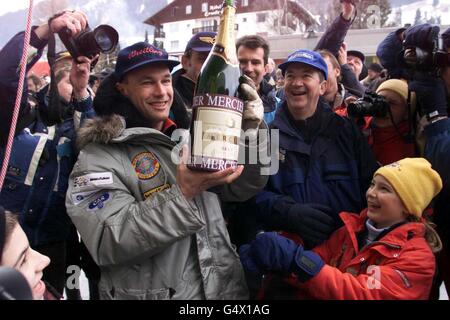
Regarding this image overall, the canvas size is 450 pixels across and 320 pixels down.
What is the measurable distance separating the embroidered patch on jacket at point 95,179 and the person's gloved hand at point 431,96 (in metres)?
1.30

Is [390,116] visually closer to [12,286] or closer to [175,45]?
[12,286]

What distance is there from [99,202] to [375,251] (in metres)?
0.97

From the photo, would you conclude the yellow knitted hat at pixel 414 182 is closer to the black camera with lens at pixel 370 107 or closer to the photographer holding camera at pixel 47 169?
the black camera with lens at pixel 370 107

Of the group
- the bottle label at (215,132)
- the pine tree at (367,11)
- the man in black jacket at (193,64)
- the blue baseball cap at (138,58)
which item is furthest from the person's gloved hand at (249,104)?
the pine tree at (367,11)

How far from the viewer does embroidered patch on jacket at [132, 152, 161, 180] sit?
1.39 meters

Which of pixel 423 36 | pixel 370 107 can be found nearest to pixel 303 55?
pixel 370 107

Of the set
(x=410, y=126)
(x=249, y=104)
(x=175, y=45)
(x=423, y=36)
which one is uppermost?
(x=175, y=45)

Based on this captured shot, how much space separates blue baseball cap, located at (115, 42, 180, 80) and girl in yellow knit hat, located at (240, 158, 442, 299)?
75 cm

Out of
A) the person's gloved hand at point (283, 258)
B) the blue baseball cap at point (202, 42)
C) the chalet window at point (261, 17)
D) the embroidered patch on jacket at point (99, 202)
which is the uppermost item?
the chalet window at point (261, 17)

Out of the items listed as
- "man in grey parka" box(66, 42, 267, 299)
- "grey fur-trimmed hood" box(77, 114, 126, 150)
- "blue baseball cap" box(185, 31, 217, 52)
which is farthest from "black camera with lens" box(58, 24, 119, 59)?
"blue baseball cap" box(185, 31, 217, 52)

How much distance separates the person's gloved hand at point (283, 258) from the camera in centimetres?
141

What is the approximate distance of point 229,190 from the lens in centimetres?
160

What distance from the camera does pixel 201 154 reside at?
1.18m
